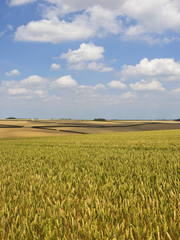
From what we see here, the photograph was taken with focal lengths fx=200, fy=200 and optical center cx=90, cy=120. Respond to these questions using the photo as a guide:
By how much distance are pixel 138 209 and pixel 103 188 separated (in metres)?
1.02

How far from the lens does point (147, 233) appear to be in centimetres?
196

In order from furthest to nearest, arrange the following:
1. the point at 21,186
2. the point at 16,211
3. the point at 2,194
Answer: the point at 21,186, the point at 2,194, the point at 16,211

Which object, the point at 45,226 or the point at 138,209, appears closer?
the point at 45,226

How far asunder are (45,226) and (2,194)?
1523 mm

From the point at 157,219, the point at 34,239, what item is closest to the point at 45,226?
the point at 34,239

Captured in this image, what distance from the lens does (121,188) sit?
344 cm

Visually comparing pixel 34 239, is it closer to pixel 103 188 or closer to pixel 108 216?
pixel 108 216

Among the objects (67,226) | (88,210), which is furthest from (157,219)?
(67,226)

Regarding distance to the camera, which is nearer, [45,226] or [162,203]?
[45,226]

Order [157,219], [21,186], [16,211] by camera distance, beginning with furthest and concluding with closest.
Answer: [21,186]
[16,211]
[157,219]

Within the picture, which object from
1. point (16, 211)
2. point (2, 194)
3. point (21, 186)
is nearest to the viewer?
point (16, 211)

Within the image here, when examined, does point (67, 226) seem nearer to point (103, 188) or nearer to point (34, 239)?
point (34, 239)

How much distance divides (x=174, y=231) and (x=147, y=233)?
13.6 inches

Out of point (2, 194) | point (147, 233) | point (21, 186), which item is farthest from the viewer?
point (21, 186)
